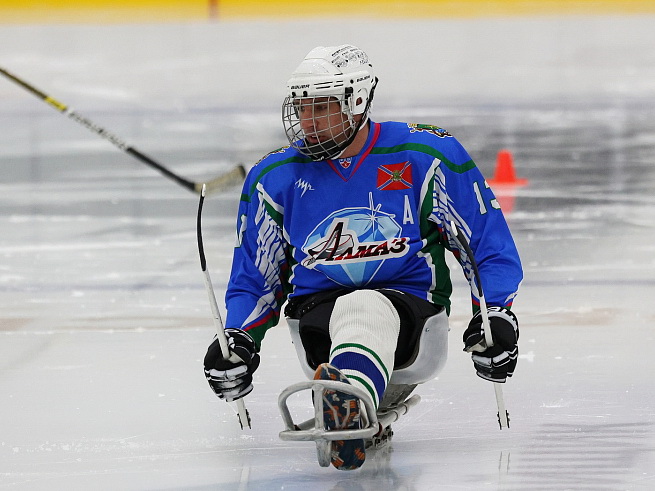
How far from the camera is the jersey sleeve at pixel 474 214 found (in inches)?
98.6

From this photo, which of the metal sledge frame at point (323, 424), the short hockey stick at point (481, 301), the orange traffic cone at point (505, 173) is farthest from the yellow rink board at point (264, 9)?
the metal sledge frame at point (323, 424)

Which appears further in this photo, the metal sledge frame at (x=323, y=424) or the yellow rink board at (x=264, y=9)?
the yellow rink board at (x=264, y=9)

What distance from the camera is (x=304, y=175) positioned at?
2.56 metres

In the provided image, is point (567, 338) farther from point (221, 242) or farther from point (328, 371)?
point (221, 242)

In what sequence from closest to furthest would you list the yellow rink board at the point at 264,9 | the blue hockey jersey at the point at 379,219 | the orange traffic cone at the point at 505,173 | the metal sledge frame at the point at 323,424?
the metal sledge frame at the point at 323,424, the blue hockey jersey at the point at 379,219, the orange traffic cone at the point at 505,173, the yellow rink board at the point at 264,9

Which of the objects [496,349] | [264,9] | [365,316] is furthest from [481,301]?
[264,9]

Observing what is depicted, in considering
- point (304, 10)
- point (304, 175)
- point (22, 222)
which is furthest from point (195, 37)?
point (304, 175)

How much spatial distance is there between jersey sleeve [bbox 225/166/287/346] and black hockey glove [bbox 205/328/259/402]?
0.12 metres

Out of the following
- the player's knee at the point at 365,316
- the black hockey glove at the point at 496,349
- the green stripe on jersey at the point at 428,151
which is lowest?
the black hockey glove at the point at 496,349

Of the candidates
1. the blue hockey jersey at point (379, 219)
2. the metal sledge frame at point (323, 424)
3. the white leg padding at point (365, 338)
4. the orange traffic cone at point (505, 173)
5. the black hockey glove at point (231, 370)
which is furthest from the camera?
the orange traffic cone at point (505, 173)

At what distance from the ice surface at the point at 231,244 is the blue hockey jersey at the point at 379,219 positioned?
0.36 meters

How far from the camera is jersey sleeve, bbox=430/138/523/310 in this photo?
2.50 meters

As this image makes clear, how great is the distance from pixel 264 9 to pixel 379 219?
930 centimetres

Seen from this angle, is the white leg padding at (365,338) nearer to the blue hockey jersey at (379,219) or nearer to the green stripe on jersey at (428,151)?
the blue hockey jersey at (379,219)
